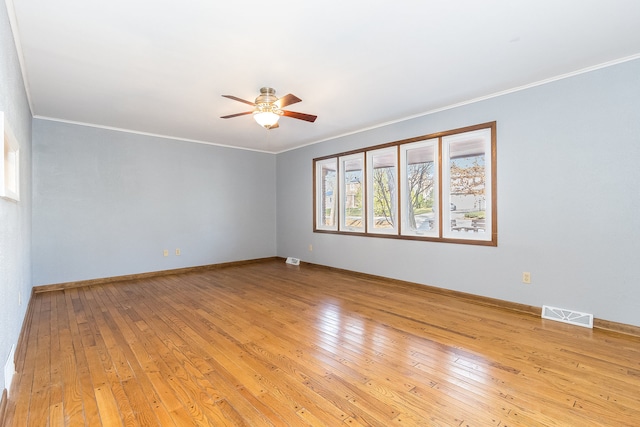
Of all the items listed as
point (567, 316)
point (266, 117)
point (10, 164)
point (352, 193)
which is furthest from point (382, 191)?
point (10, 164)

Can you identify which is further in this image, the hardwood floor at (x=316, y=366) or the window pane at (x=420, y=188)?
the window pane at (x=420, y=188)

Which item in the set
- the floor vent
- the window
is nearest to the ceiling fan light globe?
the window

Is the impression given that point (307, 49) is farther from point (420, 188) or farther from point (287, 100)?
point (420, 188)

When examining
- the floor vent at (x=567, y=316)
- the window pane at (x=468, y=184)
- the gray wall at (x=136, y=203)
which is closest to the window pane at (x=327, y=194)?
the gray wall at (x=136, y=203)

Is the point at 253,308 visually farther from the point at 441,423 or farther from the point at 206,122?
the point at 206,122

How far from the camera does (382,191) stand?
16.3ft

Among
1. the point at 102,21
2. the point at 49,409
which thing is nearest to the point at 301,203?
the point at 102,21

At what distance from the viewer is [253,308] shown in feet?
11.7

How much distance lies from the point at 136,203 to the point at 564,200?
6041 millimetres

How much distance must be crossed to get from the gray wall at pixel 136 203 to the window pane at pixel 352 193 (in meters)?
2.09

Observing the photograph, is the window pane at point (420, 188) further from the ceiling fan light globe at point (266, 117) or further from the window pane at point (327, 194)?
the ceiling fan light globe at point (266, 117)

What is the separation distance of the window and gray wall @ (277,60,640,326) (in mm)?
147

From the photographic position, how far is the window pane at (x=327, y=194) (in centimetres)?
578

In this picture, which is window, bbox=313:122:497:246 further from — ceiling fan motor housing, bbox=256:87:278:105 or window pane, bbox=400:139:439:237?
ceiling fan motor housing, bbox=256:87:278:105
